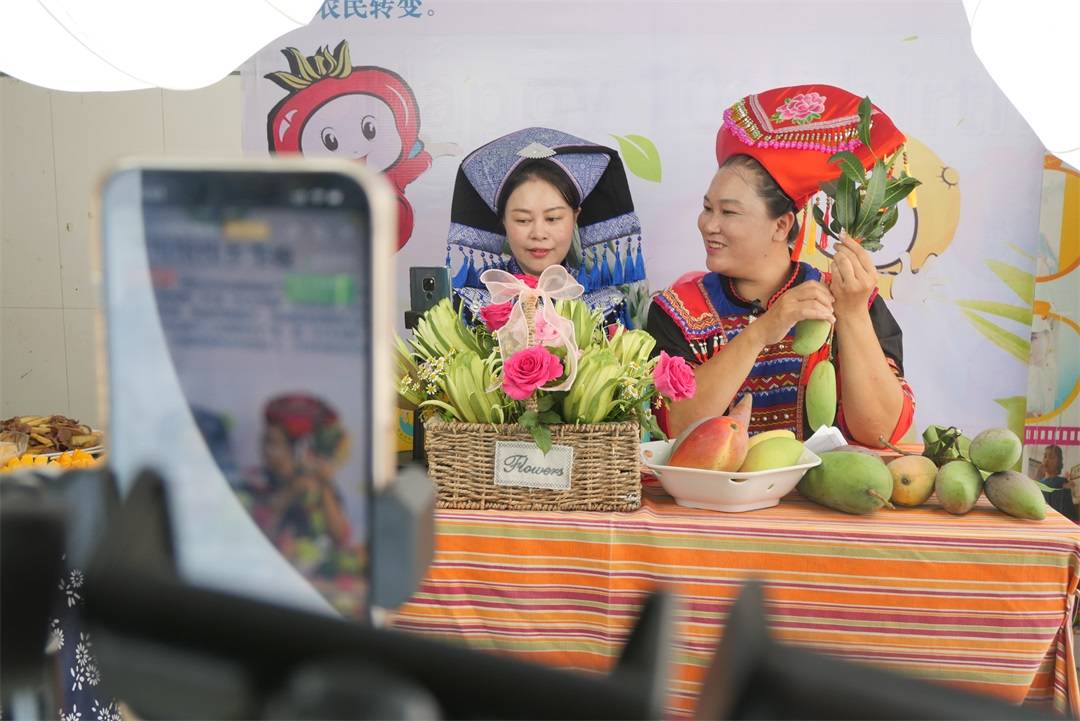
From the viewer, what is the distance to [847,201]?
1926 mm

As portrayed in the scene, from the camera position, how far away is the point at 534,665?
235mm

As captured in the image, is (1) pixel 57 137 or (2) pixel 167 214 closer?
(2) pixel 167 214

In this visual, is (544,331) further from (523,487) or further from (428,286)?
(428,286)

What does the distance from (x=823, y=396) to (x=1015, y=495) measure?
773 mm

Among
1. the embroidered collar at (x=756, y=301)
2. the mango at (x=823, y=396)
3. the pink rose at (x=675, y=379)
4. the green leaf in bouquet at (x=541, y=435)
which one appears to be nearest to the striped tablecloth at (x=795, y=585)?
the green leaf in bouquet at (x=541, y=435)

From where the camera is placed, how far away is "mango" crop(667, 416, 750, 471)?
5.25 feet

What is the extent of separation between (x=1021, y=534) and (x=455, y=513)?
3.69 ft

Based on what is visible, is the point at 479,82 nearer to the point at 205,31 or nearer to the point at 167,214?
the point at 205,31

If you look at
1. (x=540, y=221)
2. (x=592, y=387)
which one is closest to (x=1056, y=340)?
(x=540, y=221)

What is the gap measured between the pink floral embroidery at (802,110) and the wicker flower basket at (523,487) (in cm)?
192

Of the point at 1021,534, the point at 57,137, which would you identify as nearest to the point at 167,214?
the point at 1021,534

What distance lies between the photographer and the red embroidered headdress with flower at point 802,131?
297cm

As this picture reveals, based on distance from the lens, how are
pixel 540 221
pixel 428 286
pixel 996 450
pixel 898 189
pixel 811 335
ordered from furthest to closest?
1. pixel 540 221
2. pixel 428 286
3. pixel 811 335
4. pixel 898 189
5. pixel 996 450

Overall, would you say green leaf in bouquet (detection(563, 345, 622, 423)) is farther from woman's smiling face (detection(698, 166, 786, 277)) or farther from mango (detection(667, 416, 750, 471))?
woman's smiling face (detection(698, 166, 786, 277))
